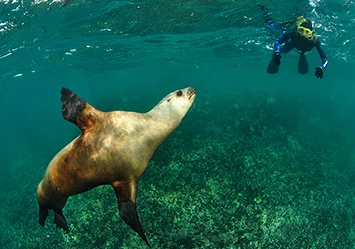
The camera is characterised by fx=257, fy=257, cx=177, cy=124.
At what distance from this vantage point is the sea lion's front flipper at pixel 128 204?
128 inches

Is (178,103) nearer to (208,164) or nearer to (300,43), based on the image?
(208,164)

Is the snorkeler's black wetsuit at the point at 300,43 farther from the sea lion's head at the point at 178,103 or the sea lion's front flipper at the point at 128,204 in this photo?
the sea lion's front flipper at the point at 128,204

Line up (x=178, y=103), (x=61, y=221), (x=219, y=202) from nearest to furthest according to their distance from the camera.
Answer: (x=178, y=103) → (x=61, y=221) → (x=219, y=202)

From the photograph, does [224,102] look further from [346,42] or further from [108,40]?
[346,42]

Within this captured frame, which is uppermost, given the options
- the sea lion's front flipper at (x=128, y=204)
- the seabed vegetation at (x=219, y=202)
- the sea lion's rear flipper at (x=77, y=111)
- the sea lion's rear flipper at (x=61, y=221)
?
the sea lion's rear flipper at (x=77, y=111)

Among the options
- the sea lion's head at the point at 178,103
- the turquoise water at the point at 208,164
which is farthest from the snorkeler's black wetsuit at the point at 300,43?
the sea lion's head at the point at 178,103

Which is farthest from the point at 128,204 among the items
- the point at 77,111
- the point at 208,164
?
the point at 208,164

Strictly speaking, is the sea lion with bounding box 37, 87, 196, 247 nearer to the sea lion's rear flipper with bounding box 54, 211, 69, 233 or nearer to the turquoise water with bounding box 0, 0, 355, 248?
the sea lion's rear flipper with bounding box 54, 211, 69, 233

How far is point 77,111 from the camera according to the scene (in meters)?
3.50

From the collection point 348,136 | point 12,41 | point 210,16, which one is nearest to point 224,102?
point 210,16

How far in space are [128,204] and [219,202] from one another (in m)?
5.18

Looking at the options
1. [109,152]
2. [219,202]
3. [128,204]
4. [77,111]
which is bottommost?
[219,202]

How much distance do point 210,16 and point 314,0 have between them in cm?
513

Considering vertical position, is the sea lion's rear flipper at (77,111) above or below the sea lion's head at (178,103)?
above
